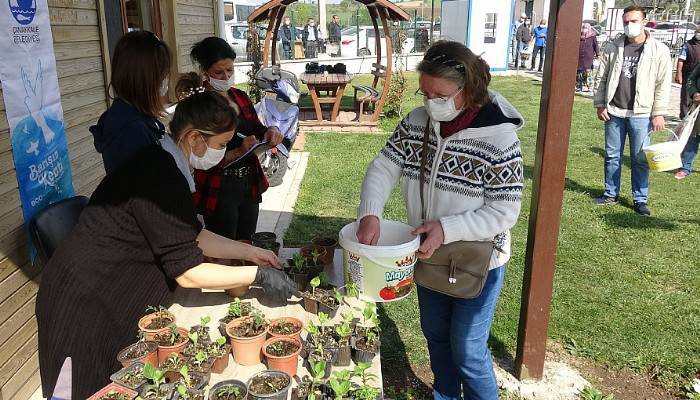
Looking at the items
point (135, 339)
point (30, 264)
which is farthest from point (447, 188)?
point (30, 264)

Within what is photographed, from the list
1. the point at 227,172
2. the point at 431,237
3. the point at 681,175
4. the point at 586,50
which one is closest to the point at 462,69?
the point at 431,237

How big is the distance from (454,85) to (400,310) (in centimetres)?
212

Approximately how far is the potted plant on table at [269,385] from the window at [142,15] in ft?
13.9

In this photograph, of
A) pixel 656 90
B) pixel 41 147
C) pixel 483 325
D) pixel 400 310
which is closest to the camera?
pixel 483 325

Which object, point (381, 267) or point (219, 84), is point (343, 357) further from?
point (219, 84)

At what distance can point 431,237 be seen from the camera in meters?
2.06

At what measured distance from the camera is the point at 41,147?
2.84 m

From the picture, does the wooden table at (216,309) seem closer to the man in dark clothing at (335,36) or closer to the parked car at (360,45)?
the parked car at (360,45)

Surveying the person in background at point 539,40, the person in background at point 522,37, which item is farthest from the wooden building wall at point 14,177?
the person in background at point 522,37

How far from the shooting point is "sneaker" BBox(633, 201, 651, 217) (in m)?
5.61

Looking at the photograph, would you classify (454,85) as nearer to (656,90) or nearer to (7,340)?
(7,340)

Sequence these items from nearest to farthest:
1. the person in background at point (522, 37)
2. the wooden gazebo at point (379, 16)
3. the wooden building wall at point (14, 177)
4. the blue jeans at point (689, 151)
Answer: the wooden building wall at point (14, 177)
the blue jeans at point (689, 151)
the wooden gazebo at point (379, 16)
the person in background at point (522, 37)

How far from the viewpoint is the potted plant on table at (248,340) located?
70.9 inches

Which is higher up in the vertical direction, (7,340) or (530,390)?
(7,340)
